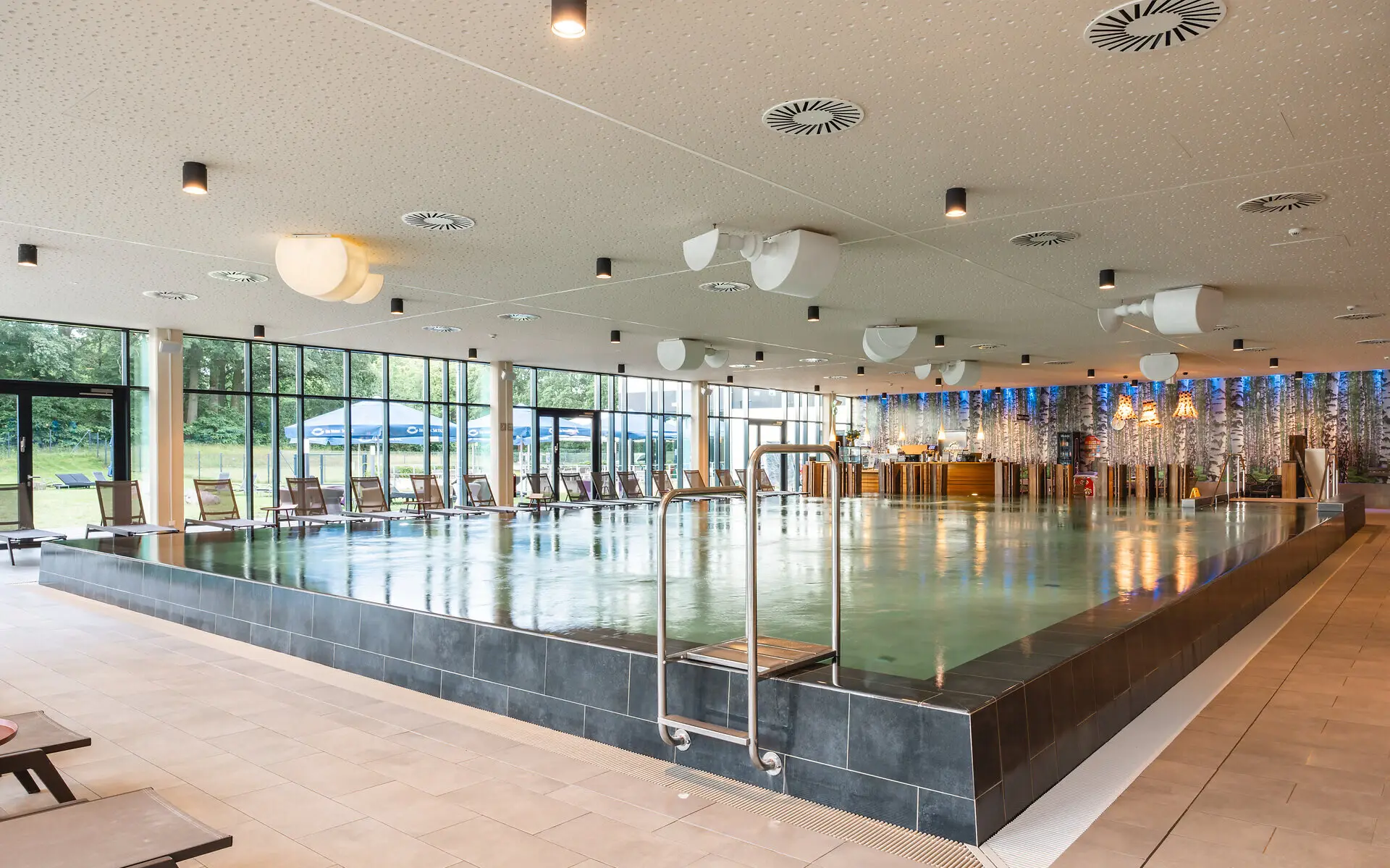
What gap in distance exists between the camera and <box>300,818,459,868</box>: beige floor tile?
93.0 inches

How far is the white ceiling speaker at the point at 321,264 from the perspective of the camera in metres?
6.04

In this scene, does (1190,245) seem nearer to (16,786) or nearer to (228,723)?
(228,723)

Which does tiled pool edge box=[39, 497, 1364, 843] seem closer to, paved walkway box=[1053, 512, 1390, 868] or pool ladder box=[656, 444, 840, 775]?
pool ladder box=[656, 444, 840, 775]

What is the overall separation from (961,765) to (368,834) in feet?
A: 5.88

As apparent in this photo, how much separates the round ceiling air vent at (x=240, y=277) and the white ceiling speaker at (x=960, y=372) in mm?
10160

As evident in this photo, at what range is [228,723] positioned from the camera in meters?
3.63

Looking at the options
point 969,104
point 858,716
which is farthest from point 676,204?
point 858,716

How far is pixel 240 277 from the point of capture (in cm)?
775

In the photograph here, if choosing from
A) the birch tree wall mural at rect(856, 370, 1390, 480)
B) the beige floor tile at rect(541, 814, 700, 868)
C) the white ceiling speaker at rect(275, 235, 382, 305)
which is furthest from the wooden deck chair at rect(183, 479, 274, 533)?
the birch tree wall mural at rect(856, 370, 1390, 480)

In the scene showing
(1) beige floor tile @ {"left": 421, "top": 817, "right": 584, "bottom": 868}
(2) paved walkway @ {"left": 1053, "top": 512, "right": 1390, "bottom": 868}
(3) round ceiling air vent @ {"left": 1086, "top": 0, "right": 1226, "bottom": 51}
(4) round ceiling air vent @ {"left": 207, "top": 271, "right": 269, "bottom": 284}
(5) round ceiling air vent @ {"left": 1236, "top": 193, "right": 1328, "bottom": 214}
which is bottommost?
(2) paved walkway @ {"left": 1053, "top": 512, "right": 1390, "bottom": 868}

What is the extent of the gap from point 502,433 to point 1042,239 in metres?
10.4

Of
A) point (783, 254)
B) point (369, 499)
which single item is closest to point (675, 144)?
point (783, 254)

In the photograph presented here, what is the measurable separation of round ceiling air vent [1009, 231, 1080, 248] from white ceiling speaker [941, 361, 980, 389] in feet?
24.7

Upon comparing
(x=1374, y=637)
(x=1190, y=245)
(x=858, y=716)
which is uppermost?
(x=1190, y=245)
